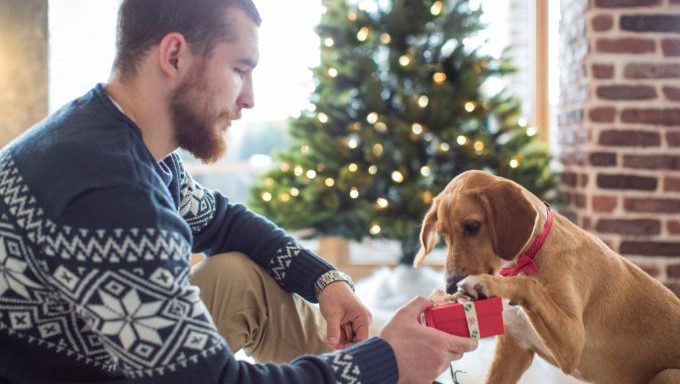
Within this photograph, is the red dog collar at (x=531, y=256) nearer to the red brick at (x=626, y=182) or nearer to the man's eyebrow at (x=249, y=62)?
the man's eyebrow at (x=249, y=62)

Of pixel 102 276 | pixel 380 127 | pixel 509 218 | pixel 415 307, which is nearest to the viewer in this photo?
pixel 102 276

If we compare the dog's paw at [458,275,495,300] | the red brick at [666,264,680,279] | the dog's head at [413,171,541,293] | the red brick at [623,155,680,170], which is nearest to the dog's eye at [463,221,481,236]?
the dog's head at [413,171,541,293]

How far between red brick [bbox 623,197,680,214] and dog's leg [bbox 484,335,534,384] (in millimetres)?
1792

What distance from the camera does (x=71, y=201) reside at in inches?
43.7

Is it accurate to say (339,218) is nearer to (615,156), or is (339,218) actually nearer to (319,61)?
(319,61)

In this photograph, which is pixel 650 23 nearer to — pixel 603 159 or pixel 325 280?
pixel 603 159

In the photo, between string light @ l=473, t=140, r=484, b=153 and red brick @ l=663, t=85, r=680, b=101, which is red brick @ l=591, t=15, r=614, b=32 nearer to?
red brick @ l=663, t=85, r=680, b=101

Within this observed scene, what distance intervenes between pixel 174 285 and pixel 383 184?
271cm

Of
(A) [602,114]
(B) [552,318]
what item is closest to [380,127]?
(A) [602,114]

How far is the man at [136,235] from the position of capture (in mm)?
1108

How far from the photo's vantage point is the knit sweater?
3.63 ft

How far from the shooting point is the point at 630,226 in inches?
140

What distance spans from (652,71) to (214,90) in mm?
2750

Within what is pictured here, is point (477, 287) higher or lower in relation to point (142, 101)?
lower
